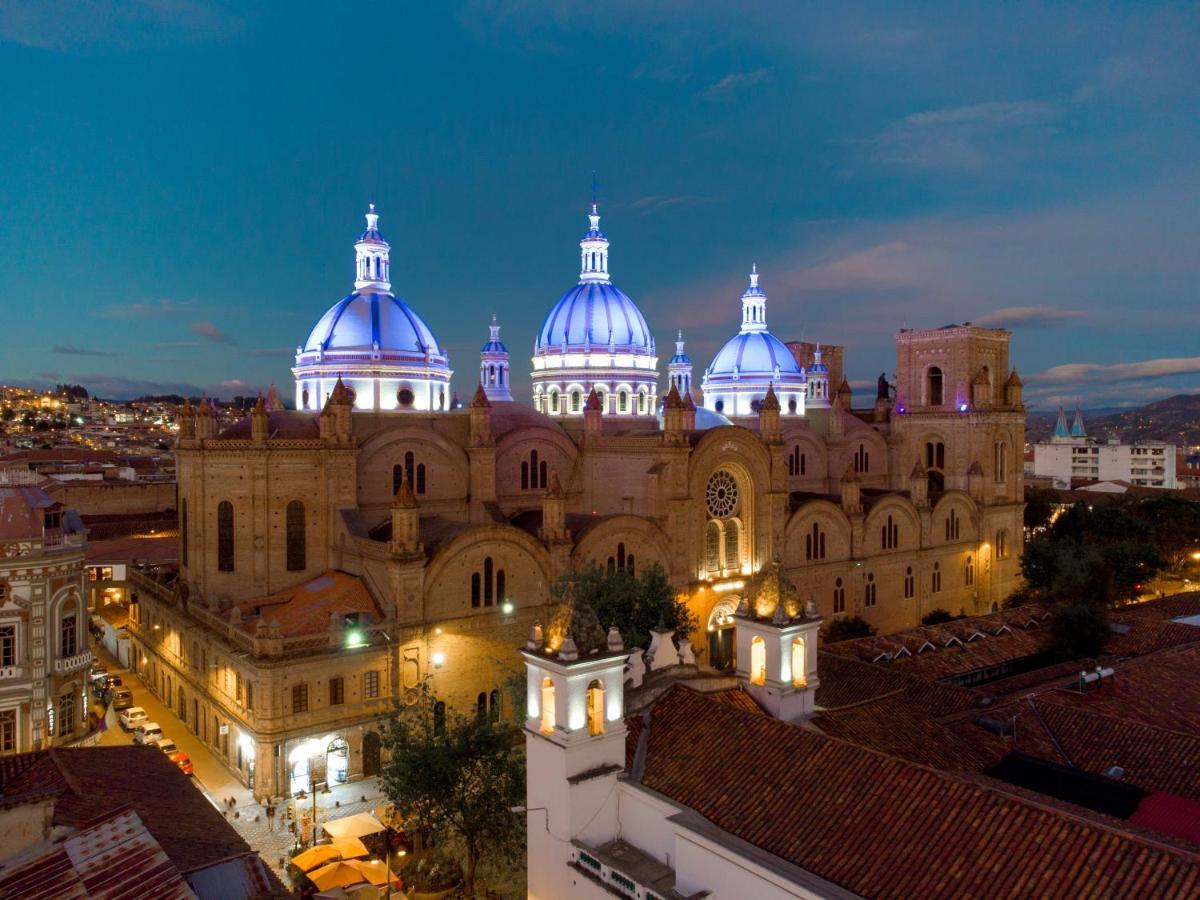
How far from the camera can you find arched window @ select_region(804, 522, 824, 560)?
50.0m

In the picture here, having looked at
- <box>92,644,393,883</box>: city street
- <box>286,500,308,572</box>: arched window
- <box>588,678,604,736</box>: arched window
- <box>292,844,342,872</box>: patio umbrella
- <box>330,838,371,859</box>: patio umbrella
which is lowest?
<box>92,644,393,883</box>: city street

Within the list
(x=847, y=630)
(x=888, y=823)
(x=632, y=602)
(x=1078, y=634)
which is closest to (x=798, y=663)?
(x=888, y=823)

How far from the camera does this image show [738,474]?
47.3 meters

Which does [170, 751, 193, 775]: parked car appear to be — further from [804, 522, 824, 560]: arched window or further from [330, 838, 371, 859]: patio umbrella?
[804, 522, 824, 560]: arched window

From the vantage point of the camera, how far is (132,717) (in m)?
37.4

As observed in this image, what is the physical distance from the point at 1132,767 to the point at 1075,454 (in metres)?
135

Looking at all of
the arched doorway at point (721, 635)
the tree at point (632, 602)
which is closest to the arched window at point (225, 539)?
the tree at point (632, 602)

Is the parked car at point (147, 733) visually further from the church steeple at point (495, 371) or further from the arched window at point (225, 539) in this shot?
the church steeple at point (495, 371)

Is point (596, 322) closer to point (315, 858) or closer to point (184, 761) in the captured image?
point (184, 761)

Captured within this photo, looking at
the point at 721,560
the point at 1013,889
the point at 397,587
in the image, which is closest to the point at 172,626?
the point at 397,587

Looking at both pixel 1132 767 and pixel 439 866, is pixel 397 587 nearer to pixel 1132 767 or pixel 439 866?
pixel 439 866

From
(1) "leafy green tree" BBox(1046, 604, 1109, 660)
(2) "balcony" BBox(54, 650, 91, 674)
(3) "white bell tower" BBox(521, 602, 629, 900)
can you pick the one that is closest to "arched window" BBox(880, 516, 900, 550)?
(1) "leafy green tree" BBox(1046, 604, 1109, 660)

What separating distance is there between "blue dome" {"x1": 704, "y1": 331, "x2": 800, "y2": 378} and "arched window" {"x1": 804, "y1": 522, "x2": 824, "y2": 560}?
51.9 ft

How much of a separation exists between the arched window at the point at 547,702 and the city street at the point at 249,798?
10817mm
